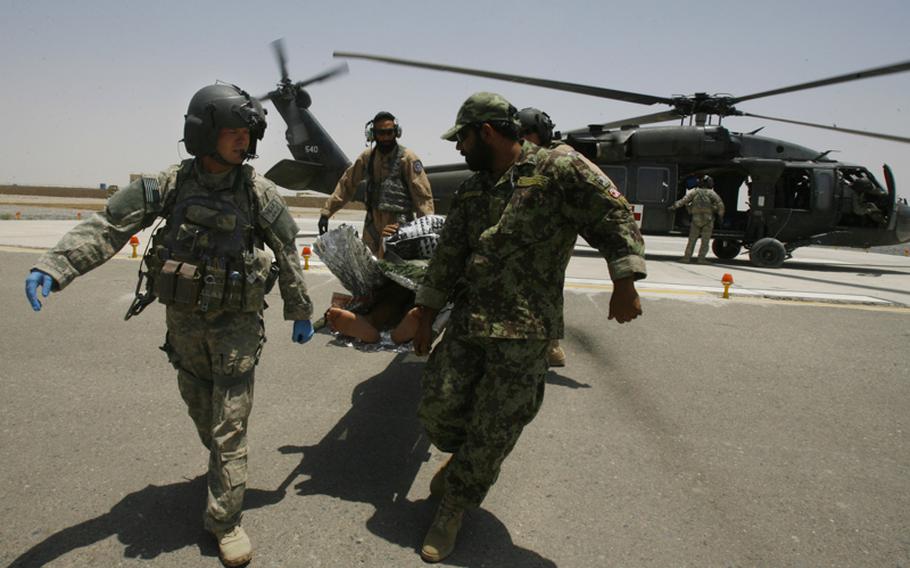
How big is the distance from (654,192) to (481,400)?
11.5 metres

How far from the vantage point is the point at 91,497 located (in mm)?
2789

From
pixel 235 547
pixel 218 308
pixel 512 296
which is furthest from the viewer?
pixel 512 296

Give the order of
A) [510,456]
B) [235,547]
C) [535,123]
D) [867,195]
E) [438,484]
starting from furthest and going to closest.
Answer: [867,195] → [535,123] → [510,456] → [438,484] → [235,547]

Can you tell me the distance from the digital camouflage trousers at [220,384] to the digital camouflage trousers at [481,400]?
776 mm

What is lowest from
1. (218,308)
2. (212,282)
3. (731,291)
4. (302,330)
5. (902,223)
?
(731,291)

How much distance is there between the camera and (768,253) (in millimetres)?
12227

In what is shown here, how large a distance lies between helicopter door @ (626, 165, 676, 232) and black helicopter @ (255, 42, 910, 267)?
0.02 metres

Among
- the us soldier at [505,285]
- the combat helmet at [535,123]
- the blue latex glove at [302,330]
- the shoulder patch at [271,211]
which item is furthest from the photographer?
the combat helmet at [535,123]

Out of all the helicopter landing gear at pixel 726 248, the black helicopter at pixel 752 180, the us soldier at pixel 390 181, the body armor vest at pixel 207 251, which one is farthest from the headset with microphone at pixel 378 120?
the helicopter landing gear at pixel 726 248

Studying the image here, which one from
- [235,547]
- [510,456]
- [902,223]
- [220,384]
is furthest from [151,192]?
[902,223]

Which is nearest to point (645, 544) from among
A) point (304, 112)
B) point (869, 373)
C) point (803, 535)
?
point (803, 535)

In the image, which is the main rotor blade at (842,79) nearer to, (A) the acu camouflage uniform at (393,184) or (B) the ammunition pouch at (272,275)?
(A) the acu camouflage uniform at (393,184)

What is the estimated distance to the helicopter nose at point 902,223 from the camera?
12.4 meters

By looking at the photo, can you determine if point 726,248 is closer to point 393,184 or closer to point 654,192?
point 654,192
